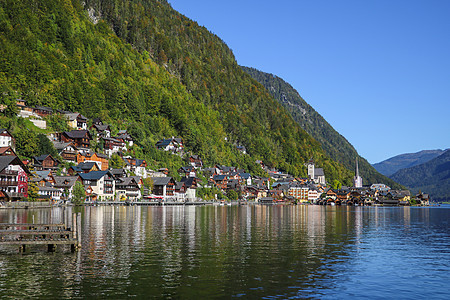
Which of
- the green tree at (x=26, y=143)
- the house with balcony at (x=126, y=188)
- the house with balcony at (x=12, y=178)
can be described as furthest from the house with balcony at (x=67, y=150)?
the house with balcony at (x=12, y=178)

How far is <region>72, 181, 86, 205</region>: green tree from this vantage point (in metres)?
135

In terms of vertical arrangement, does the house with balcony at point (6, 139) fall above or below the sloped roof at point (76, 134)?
below

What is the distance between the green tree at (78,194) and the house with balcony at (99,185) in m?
10.1

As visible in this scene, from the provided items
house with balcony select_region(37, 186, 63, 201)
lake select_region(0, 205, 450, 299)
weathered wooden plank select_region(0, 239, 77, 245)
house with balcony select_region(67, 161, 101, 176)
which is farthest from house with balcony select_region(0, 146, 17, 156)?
weathered wooden plank select_region(0, 239, 77, 245)

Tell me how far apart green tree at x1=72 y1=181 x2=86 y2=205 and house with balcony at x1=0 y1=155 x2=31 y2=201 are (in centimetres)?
2028

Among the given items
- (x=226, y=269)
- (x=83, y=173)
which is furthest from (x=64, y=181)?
(x=226, y=269)

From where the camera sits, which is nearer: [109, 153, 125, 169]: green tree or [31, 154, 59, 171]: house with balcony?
[31, 154, 59, 171]: house with balcony

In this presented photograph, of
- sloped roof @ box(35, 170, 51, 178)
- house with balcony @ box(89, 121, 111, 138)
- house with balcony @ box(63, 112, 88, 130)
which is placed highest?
house with balcony @ box(63, 112, 88, 130)

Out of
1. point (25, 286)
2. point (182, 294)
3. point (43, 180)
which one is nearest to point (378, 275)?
point (182, 294)

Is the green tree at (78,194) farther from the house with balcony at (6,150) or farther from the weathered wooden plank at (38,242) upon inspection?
the weathered wooden plank at (38,242)

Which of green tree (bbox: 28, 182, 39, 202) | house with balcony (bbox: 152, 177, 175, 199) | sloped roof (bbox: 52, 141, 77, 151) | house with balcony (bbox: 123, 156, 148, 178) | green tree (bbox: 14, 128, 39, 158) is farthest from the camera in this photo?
house with balcony (bbox: 152, 177, 175, 199)

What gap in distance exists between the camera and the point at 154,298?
2522 centimetres

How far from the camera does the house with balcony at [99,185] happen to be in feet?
495

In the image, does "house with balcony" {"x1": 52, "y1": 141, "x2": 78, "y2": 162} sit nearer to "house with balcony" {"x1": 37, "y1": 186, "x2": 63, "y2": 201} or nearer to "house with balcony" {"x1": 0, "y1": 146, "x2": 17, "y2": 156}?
"house with balcony" {"x1": 37, "y1": 186, "x2": 63, "y2": 201}
